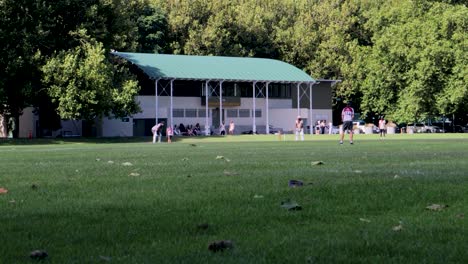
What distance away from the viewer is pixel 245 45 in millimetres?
88688

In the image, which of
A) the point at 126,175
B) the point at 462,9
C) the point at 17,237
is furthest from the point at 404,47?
the point at 17,237

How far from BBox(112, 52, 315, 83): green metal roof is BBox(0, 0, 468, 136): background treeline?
10.2 ft

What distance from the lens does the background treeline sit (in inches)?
2042

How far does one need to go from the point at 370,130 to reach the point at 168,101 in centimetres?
2473

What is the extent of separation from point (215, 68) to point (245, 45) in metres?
13.1

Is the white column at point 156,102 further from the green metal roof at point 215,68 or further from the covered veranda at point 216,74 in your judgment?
the green metal roof at point 215,68

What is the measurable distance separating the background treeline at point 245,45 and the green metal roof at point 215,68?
10.2ft

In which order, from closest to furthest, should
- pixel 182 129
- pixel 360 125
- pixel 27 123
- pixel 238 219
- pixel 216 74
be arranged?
pixel 238 219, pixel 27 123, pixel 216 74, pixel 182 129, pixel 360 125

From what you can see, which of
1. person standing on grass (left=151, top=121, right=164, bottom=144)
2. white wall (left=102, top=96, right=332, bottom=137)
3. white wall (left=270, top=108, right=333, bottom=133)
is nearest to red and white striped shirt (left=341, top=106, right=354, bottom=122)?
person standing on grass (left=151, top=121, right=164, bottom=144)

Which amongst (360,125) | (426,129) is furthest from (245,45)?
(426,129)

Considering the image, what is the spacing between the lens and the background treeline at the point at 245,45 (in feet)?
170

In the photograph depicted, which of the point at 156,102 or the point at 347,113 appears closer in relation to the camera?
the point at 347,113

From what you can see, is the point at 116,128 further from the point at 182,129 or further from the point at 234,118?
the point at 234,118

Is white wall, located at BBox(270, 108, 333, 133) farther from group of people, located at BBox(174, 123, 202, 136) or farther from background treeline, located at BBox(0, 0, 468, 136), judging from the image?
group of people, located at BBox(174, 123, 202, 136)
